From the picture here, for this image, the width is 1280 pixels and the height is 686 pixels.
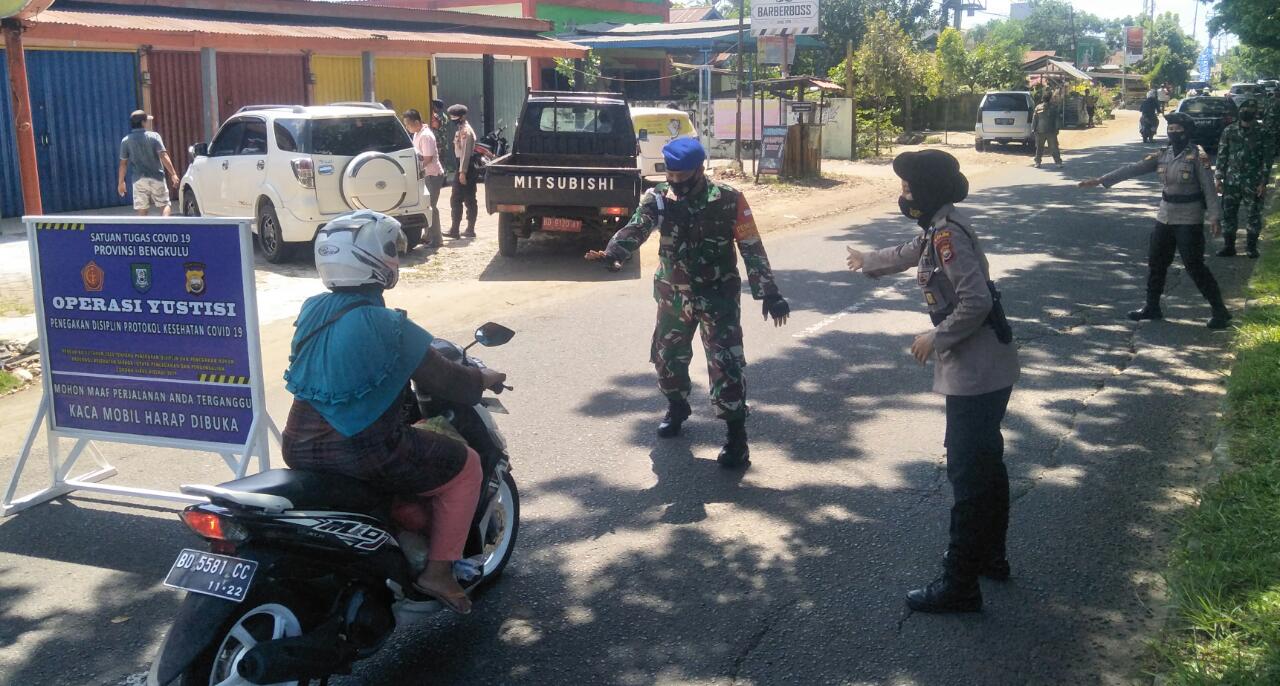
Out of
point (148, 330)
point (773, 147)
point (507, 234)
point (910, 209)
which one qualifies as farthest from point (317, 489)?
point (773, 147)

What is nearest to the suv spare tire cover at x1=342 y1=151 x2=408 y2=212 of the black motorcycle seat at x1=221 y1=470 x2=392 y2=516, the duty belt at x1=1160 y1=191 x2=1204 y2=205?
the duty belt at x1=1160 y1=191 x2=1204 y2=205

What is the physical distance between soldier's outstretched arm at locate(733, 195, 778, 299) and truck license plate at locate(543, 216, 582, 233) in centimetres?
707

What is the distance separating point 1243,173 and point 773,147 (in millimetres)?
10322

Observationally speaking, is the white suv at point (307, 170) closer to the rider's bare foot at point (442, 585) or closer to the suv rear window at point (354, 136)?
the suv rear window at point (354, 136)

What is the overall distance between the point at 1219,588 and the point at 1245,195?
35.0 ft

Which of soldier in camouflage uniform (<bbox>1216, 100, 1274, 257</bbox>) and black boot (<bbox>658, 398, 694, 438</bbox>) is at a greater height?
soldier in camouflage uniform (<bbox>1216, 100, 1274, 257</bbox>)

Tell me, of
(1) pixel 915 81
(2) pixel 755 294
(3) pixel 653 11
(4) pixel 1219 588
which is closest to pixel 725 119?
(1) pixel 915 81

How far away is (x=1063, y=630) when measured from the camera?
4305 millimetres

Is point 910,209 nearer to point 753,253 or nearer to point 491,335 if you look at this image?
point 753,253

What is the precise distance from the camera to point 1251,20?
992 inches

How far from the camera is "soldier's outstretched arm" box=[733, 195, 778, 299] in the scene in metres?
6.03

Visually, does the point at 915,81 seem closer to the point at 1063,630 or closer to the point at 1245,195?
the point at 1245,195

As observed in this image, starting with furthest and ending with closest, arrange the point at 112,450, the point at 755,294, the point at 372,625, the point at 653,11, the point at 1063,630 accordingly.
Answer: the point at 653,11
the point at 112,450
the point at 755,294
the point at 1063,630
the point at 372,625

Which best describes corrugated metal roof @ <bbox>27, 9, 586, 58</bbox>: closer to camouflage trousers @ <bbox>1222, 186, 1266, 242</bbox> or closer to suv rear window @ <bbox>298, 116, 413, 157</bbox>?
suv rear window @ <bbox>298, 116, 413, 157</bbox>
